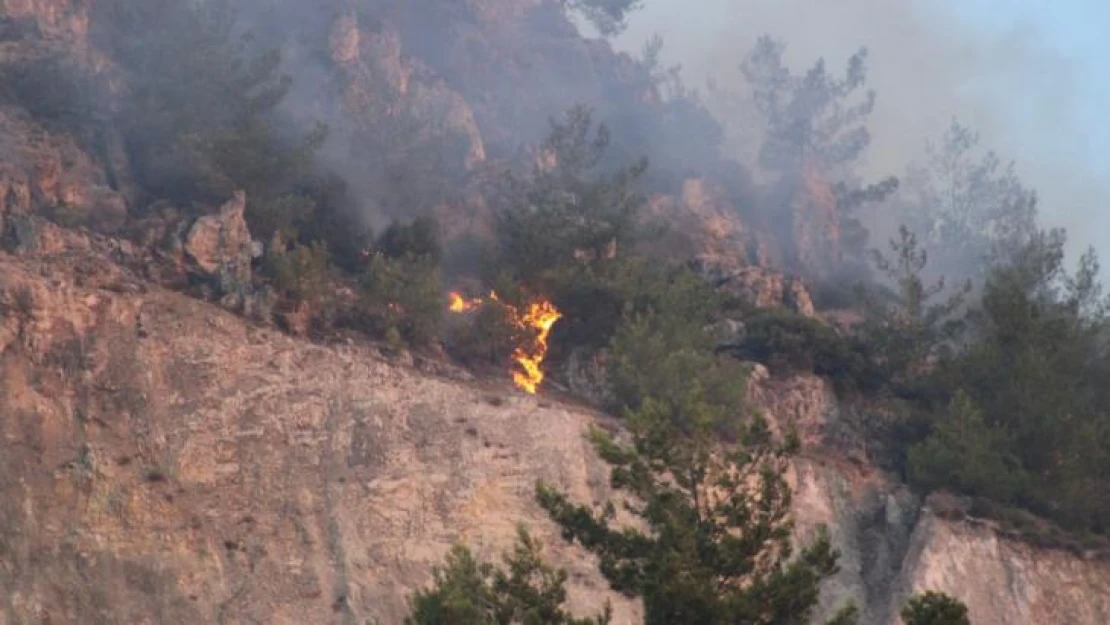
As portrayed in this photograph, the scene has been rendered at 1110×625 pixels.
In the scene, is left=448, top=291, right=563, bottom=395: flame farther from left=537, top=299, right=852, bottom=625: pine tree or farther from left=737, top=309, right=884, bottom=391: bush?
left=537, top=299, right=852, bottom=625: pine tree

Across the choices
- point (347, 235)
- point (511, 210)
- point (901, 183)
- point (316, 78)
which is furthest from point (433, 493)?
point (901, 183)

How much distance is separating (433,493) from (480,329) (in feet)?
36.9

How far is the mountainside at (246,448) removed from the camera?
31.5m

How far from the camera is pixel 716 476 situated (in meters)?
23.7

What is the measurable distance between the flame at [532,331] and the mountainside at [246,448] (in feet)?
3.48

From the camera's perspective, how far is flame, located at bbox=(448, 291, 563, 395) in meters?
44.4

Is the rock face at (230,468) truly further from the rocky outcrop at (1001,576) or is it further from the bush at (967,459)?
the bush at (967,459)

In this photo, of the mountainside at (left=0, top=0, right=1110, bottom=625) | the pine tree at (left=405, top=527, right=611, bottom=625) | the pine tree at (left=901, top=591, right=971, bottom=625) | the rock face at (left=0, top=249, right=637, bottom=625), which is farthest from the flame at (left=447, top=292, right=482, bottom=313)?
the pine tree at (left=901, top=591, right=971, bottom=625)

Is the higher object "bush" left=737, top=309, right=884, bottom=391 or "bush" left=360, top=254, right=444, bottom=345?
"bush" left=737, top=309, right=884, bottom=391

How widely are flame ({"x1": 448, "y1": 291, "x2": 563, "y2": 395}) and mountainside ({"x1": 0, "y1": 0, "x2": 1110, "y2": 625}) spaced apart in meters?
1.06

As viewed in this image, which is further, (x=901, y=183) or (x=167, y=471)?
(x=901, y=183)

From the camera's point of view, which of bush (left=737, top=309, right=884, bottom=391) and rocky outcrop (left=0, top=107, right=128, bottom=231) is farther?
bush (left=737, top=309, right=884, bottom=391)

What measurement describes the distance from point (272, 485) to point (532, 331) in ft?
47.5

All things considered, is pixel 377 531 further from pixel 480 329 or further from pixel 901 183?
pixel 901 183
